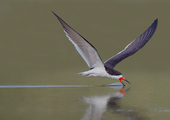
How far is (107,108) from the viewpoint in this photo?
28.9ft

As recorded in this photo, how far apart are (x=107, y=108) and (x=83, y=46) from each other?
7.75 ft

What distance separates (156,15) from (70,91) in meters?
26.5

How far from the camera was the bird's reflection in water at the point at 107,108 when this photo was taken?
7.95 meters

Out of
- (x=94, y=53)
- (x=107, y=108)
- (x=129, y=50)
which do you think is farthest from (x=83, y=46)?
(x=129, y=50)

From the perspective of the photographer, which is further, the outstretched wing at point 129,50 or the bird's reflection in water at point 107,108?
the outstretched wing at point 129,50

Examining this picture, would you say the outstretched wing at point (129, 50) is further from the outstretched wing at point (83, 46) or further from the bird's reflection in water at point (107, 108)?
the bird's reflection in water at point (107, 108)

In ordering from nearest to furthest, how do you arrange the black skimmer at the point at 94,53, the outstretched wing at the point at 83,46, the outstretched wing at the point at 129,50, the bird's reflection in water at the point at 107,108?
the bird's reflection in water at the point at 107,108
the outstretched wing at the point at 83,46
the black skimmer at the point at 94,53
the outstretched wing at the point at 129,50

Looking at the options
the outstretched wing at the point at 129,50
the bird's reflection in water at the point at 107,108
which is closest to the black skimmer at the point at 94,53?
the outstretched wing at the point at 129,50

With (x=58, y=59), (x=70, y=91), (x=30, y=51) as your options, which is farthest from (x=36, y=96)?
(x=30, y=51)

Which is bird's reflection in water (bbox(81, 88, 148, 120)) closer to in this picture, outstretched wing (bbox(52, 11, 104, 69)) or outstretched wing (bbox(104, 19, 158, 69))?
outstretched wing (bbox(52, 11, 104, 69))

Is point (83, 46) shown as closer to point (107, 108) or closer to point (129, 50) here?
point (107, 108)

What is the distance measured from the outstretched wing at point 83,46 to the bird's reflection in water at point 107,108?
1156 millimetres

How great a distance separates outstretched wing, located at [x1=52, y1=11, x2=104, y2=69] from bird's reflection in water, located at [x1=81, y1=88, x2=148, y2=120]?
3.79 ft

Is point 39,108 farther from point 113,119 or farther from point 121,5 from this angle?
point 121,5
